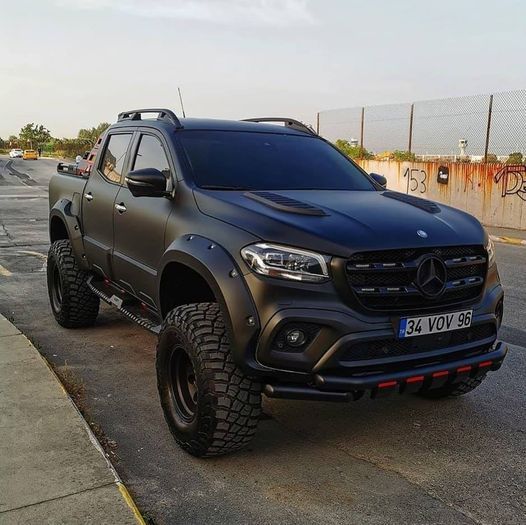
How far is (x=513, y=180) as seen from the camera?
587 inches

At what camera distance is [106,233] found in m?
4.91

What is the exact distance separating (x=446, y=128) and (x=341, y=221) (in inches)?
573

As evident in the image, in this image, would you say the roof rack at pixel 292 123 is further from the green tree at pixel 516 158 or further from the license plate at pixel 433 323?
the green tree at pixel 516 158

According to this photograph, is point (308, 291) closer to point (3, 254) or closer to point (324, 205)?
point (324, 205)

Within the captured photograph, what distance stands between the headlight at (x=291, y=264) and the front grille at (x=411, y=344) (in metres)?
0.39

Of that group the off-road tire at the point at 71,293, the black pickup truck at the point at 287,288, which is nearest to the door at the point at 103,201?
the off-road tire at the point at 71,293

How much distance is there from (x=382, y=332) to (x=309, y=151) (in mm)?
2089

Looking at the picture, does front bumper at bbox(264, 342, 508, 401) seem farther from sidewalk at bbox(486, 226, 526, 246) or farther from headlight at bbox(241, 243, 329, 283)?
sidewalk at bbox(486, 226, 526, 246)

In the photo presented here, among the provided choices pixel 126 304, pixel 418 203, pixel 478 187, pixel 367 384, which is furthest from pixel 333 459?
pixel 478 187

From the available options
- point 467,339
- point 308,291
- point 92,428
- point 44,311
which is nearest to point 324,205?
point 308,291

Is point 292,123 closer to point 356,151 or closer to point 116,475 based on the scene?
point 116,475

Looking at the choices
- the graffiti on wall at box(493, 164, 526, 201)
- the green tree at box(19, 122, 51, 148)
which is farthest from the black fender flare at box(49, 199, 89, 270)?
the green tree at box(19, 122, 51, 148)

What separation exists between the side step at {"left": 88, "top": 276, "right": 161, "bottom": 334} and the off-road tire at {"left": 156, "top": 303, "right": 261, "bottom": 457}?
2.59 feet

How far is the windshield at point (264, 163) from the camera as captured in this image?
13.3 ft
